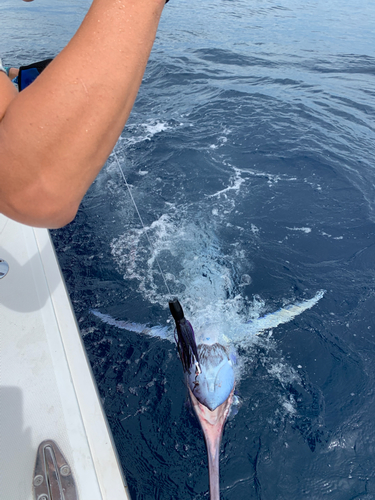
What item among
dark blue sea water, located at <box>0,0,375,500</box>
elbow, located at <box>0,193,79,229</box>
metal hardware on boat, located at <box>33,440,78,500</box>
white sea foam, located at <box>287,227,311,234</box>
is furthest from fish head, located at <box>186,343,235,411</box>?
white sea foam, located at <box>287,227,311,234</box>

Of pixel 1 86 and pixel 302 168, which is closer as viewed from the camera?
pixel 1 86

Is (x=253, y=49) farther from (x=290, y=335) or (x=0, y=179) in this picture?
(x=0, y=179)

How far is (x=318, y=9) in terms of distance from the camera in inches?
763

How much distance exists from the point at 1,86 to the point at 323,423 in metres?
3.39

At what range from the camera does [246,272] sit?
4250mm

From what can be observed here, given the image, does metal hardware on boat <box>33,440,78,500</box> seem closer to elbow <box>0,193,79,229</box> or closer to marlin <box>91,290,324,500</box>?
marlin <box>91,290,324,500</box>

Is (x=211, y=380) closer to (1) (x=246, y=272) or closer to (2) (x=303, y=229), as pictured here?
(1) (x=246, y=272)

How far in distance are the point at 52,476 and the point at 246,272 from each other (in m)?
3.18

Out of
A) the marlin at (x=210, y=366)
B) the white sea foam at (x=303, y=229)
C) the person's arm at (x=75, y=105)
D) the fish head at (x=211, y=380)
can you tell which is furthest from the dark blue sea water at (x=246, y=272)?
the person's arm at (x=75, y=105)

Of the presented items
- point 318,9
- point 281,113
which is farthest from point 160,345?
point 318,9

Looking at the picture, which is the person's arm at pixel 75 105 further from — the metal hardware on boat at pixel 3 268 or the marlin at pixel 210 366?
the metal hardware on boat at pixel 3 268

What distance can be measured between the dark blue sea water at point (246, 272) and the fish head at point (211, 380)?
0.89ft

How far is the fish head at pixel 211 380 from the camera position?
8.91ft

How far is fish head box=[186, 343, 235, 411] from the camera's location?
8.91 ft
